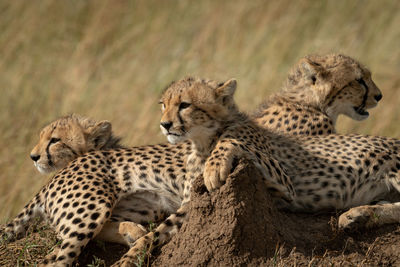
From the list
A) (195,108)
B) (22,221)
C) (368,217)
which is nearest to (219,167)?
(195,108)

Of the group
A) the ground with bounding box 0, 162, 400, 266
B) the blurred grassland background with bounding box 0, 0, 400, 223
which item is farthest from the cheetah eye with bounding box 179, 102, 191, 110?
the blurred grassland background with bounding box 0, 0, 400, 223

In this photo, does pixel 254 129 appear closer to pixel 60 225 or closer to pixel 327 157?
pixel 327 157

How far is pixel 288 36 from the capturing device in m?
7.76

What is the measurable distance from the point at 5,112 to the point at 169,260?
390 cm

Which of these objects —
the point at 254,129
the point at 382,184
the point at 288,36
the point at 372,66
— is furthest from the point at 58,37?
the point at 382,184

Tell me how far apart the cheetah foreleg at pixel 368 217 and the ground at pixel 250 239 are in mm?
61

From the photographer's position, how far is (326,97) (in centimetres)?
524

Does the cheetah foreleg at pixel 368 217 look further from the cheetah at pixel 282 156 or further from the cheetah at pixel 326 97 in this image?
the cheetah at pixel 326 97

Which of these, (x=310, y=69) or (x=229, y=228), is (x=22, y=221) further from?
(x=310, y=69)

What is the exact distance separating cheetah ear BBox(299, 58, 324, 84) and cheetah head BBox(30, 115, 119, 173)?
157 cm

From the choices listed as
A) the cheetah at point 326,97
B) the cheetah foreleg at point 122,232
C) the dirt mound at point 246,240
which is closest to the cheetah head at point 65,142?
the cheetah foreleg at point 122,232

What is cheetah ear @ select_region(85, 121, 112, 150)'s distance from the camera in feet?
15.3

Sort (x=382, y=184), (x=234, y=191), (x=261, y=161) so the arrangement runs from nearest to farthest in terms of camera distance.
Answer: (x=234, y=191) < (x=261, y=161) < (x=382, y=184)

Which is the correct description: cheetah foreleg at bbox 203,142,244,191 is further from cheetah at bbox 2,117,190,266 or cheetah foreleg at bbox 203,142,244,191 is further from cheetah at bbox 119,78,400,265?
cheetah at bbox 2,117,190,266
